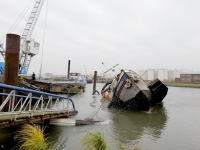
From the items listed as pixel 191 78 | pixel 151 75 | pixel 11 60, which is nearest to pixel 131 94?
pixel 11 60

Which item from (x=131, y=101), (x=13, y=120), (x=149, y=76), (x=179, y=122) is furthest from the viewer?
(x=149, y=76)

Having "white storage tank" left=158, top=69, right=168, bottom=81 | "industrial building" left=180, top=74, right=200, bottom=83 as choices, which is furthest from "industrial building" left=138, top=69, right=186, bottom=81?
"industrial building" left=180, top=74, right=200, bottom=83

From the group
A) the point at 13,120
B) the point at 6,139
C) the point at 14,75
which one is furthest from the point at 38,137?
the point at 14,75

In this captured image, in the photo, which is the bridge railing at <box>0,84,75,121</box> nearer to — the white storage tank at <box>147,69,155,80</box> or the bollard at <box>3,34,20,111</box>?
the bollard at <box>3,34,20,111</box>

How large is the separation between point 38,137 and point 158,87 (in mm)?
18758

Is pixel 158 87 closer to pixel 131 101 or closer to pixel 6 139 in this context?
pixel 131 101

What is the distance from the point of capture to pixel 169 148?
8461 millimetres

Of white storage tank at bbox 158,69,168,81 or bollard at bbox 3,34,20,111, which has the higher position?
white storage tank at bbox 158,69,168,81

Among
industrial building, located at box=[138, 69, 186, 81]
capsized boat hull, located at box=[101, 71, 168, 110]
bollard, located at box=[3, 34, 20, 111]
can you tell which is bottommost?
capsized boat hull, located at box=[101, 71, 168, 110]

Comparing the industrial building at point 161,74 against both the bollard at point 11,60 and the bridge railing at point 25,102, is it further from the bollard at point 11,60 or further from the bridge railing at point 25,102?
the bollard at point 11,60

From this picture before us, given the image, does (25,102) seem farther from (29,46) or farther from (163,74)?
(163,74)

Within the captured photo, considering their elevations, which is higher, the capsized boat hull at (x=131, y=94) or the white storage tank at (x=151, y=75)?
the white storage tank at (x=151, y=75)

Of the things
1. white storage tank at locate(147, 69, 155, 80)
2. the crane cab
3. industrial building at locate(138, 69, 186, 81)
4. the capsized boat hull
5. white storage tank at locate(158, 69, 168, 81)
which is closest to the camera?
the capsized boat hull


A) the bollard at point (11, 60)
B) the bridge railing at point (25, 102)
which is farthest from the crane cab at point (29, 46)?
the bollard at point (11, 60)
